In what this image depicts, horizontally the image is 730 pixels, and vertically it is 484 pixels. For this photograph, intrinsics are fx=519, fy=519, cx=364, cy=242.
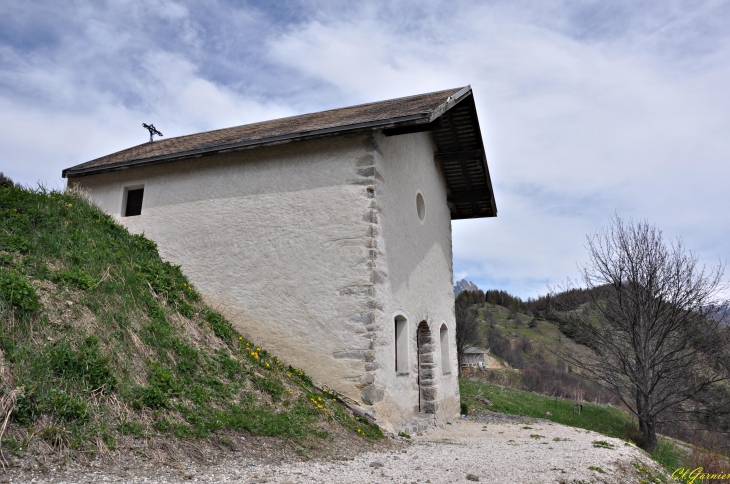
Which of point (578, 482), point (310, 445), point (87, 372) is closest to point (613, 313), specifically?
point (578, 482)

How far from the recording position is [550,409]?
15234mm

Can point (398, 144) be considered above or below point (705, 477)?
above

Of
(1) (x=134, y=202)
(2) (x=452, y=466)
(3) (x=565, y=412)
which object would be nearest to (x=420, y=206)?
(1) (x=134, y=202)

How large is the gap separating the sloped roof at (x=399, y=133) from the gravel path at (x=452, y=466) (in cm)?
473

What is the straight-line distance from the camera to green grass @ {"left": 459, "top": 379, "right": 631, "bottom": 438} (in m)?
13.9

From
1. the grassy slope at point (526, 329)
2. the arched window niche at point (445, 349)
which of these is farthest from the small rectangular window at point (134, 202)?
the grassy slope at point (526, 329)

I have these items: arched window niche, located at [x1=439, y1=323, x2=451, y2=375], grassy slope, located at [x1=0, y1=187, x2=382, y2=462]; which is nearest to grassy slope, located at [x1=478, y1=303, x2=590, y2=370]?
arched window niche, located at [x1=439, y1=323, x2=451, y2=375]

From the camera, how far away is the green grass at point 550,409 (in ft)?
45.5

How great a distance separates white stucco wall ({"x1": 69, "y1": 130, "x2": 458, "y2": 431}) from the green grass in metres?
4.43

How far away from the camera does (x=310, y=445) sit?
18.5ft

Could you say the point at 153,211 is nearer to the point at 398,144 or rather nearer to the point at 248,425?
the point at 398,144

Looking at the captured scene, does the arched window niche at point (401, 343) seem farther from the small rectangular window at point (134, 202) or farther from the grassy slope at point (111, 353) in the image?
the small rectangular window at point (134, 202)

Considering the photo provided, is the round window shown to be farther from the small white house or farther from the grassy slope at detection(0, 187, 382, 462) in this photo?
the grassy slope at detection(0, 187, 382, 462)

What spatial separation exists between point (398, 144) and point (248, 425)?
5.90 m
